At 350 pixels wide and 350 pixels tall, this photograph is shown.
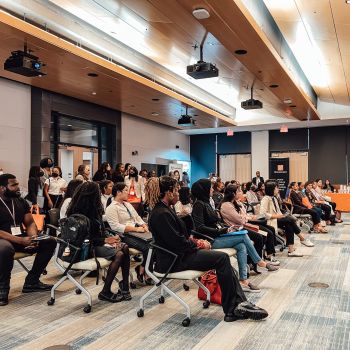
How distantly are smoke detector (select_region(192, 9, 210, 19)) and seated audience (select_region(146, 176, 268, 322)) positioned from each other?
10.1 ft

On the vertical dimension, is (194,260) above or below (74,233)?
below

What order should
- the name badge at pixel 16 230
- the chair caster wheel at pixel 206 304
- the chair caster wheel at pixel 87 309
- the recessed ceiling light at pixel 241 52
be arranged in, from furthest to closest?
the recessed ceiling light at pixel 241 52 < the name badge at pixel 16 230 < the chair caster wheel at pixel 206 304 < the chair caster wheel at pixel 87 309

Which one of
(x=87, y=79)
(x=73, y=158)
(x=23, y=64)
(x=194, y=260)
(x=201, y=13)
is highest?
(x=201, y=13)

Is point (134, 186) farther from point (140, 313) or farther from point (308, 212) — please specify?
point (140, 313)

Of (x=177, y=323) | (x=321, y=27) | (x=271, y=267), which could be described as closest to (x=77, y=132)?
(x=321, y=27)

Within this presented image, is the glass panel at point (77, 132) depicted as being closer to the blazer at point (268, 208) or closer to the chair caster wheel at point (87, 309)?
the blazer at point (268, 208)

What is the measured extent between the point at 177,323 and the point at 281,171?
46.4 ft

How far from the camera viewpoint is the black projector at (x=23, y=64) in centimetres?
637

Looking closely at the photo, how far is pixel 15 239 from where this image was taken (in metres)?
4.04

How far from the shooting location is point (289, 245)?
650 cm

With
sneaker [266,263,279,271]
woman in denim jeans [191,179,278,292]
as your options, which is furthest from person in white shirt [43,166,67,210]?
sneaker [266,263,279,271]

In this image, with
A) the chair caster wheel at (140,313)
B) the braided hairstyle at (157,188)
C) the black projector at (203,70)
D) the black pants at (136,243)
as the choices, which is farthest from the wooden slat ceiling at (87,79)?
the chair caster wheel at (140,313)

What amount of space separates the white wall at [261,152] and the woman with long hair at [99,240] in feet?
44.9

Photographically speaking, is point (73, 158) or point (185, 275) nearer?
point (185, 275)
